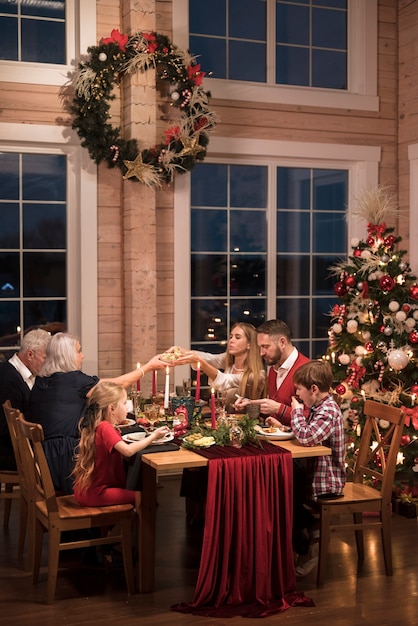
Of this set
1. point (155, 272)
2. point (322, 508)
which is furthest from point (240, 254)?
point (322, 508)

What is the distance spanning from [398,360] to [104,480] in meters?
2.32

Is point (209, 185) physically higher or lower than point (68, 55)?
lower

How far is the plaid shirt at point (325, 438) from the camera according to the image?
175 inches

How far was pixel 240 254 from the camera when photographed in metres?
7.39

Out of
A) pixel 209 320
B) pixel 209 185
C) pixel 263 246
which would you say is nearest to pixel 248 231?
pixel 263 246

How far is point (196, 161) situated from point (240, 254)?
37.6 inches

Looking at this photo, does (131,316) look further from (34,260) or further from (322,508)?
(322,508)

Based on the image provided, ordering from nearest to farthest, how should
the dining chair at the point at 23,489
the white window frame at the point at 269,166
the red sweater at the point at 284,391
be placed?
1. the dining chair at the point at 23,489
2. the red sweater at the point at 284,391
3. the white window frame at the point at 269,166

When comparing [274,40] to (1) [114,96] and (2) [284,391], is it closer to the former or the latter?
(1) [114,96]

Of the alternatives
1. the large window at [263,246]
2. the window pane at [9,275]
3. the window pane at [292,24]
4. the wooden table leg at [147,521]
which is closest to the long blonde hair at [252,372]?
the wooden table leg at [147,521]

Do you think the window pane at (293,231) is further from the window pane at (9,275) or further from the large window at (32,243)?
the window pane at (9,275)

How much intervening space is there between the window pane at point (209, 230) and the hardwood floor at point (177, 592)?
2.73m

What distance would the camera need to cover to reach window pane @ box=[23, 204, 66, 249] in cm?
675

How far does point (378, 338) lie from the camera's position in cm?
597
